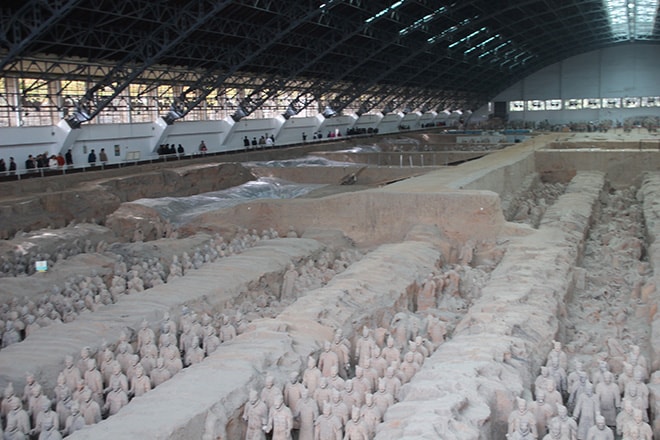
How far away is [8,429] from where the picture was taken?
19.5 feet

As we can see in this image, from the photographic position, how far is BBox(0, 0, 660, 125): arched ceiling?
53.6 feet

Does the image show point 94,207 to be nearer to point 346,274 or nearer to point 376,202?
point 376,202

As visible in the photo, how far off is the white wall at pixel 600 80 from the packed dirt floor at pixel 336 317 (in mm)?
31292

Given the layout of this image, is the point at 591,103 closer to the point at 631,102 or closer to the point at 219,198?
the point at 631,102

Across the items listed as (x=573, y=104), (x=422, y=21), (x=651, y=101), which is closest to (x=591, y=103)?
(x=573, y=104)

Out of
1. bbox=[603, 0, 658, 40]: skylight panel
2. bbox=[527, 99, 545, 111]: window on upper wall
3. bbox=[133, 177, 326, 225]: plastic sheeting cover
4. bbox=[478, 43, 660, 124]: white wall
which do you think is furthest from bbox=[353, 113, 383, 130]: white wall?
bbox=[133, 177, 326, 225]: plastic sheeting cover

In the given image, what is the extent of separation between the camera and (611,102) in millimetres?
45719

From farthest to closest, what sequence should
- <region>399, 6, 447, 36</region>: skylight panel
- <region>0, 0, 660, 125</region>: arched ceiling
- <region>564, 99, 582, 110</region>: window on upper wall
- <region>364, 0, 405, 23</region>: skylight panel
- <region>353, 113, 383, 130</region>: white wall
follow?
<region>564, 99, 582, 110</region>: window on upper wall → <region>353, 113, 383, 130</region>: white wall → <region>399, 6, 447, 36</region>: skylight panel → <region>364, 0, 405, 23</region>: skylight panel → <region>0, 0, 660, 125</region>: arched ceiling

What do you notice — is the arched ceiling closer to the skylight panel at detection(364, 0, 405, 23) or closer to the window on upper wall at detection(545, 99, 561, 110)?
the skylight panel at detection(364, 0, 405, 23)

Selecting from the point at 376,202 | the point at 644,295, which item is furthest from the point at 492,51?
the point at 644,295

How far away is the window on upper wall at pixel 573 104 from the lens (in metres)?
46.9

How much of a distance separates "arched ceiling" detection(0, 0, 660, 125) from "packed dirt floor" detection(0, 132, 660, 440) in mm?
3665

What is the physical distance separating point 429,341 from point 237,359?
→ 2.36 metres

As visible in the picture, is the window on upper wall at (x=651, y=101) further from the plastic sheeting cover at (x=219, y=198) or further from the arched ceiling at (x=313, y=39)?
the plastic sheeting cover at (x=219, y=198)
